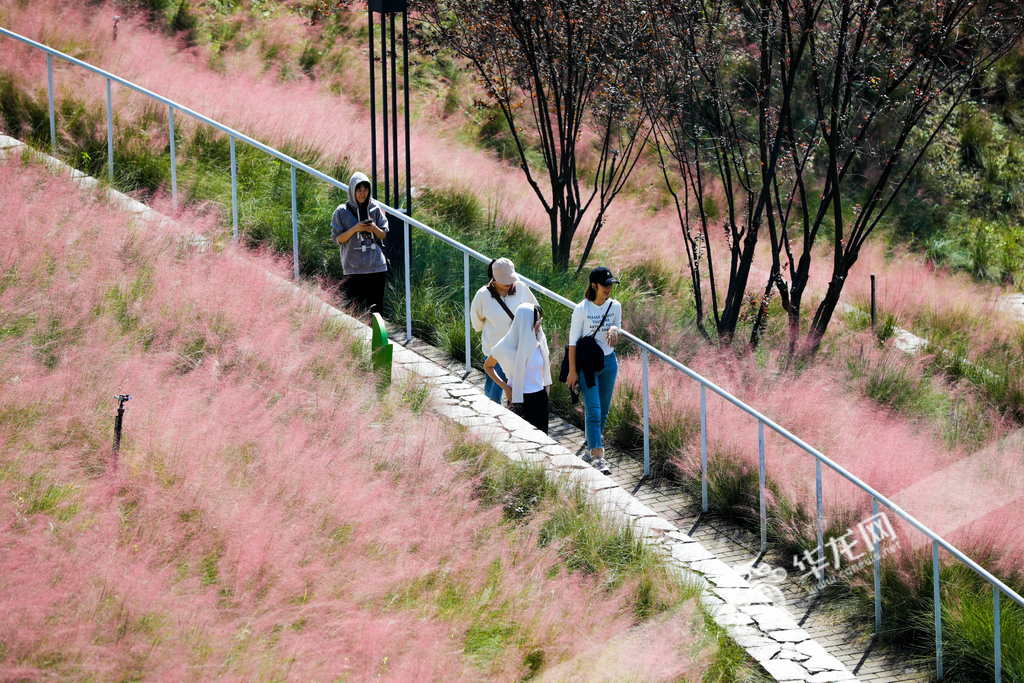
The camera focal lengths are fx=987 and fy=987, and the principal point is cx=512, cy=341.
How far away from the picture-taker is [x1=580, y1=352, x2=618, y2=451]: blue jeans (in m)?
6.84

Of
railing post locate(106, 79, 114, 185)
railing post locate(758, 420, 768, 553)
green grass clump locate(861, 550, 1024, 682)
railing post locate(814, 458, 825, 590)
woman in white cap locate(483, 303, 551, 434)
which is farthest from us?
railing post locate(106, 79, 114, 185)

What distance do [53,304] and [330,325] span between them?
6.19ft

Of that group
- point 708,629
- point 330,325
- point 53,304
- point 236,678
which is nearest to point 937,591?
point 708,629

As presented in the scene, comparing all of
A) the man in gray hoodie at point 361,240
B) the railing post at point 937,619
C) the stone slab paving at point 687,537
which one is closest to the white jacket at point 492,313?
the stone slab paving at point 687,537

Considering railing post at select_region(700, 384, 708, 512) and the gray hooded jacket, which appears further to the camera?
the gray hooded jacket

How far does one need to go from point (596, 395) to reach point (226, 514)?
3055mm

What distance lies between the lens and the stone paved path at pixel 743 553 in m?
5.32

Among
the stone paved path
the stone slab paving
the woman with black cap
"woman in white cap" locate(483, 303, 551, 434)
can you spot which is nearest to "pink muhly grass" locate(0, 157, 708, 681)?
the stone slab paving

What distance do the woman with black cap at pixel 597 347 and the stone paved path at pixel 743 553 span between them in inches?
12.4

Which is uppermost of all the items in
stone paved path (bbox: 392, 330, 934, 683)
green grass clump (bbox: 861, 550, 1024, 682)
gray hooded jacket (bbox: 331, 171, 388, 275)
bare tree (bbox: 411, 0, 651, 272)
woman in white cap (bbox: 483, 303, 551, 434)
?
bare tree (bbox: 411, 0, 651, 272)

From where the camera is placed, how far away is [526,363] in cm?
659

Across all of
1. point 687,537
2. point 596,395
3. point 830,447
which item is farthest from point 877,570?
point 596,395

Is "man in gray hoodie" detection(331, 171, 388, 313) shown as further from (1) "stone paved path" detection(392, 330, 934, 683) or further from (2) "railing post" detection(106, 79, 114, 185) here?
(2) "railing post" detection(106, 79, 114, 185)

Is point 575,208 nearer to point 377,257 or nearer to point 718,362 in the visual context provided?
point 718,362
